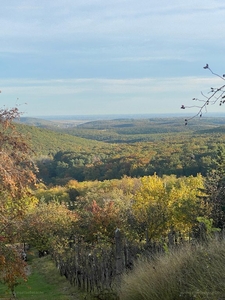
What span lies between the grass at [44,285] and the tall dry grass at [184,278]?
24.0ft

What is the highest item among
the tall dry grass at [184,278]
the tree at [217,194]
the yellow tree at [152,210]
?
the tall dry grass at [184,278]

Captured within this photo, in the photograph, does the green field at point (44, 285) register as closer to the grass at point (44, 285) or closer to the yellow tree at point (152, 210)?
the grass at point (44, 285)

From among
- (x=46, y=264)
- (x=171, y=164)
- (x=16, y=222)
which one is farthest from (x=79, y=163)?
(x=16, y=222)

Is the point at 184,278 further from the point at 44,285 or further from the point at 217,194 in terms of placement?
the point at 44,285

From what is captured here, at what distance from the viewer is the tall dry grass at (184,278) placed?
11.5ft

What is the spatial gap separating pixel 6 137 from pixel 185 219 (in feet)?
61.9

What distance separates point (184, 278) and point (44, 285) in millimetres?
14407

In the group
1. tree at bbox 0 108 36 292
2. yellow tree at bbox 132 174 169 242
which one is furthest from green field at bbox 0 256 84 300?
yellow tree at bbox 132 174 169 242

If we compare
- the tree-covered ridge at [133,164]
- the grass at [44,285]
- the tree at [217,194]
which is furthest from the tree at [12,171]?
the tree-covered ridge at [133,164]

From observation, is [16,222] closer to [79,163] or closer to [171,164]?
[171,164]

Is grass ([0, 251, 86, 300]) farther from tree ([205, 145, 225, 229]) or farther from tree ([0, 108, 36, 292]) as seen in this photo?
tree ([205, 145, 225, 229])

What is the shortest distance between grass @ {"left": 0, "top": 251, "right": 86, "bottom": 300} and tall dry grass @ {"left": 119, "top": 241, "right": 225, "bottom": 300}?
7.32 meters

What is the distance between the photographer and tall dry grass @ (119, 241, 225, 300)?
3508mm

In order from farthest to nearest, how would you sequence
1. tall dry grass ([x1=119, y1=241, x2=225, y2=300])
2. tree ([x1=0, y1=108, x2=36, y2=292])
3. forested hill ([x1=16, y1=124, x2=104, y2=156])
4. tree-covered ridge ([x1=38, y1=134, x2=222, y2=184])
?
1. forested hill ([x1=16, y1=124, x2=104, y2=156])
2. tree-covered ridge ([x1=38, y1=134, x2=222, y2=184])
3. tree ([x1=0, y1=108, x2=36, y2=292])
4. tall dry grass ([x1=119, y1=241, x2=225, y2=300])
